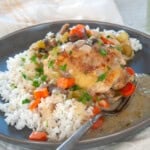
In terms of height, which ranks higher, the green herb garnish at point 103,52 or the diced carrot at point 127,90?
the green herb garnish at point 103,52

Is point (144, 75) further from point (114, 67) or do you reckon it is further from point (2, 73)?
point (2, 73)

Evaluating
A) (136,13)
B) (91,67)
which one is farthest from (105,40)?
(136,13)

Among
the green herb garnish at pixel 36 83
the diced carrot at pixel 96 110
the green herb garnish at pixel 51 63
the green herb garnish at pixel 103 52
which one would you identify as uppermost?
the green herb garnish at pixel 103 52

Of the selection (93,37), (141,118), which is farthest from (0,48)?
(141,118)

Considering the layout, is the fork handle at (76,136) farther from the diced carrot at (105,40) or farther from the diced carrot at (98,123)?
the diced carrot at (105,40)

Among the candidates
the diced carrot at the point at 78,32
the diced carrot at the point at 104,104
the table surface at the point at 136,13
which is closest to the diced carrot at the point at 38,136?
the diced carrot at the point at 104,104

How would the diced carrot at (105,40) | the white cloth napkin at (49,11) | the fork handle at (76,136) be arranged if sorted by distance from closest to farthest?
the fork handle at (76,136) → the diced carrot at (105,40) → the white cloth napkin at (49,11)

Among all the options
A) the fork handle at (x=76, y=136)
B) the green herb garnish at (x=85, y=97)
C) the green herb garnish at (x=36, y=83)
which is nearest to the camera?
the fork handle at (x=76, y=136)

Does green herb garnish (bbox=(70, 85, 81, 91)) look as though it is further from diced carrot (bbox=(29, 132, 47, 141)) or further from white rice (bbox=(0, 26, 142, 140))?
diced carrot (bbox=(29, 132, 47, 141))
